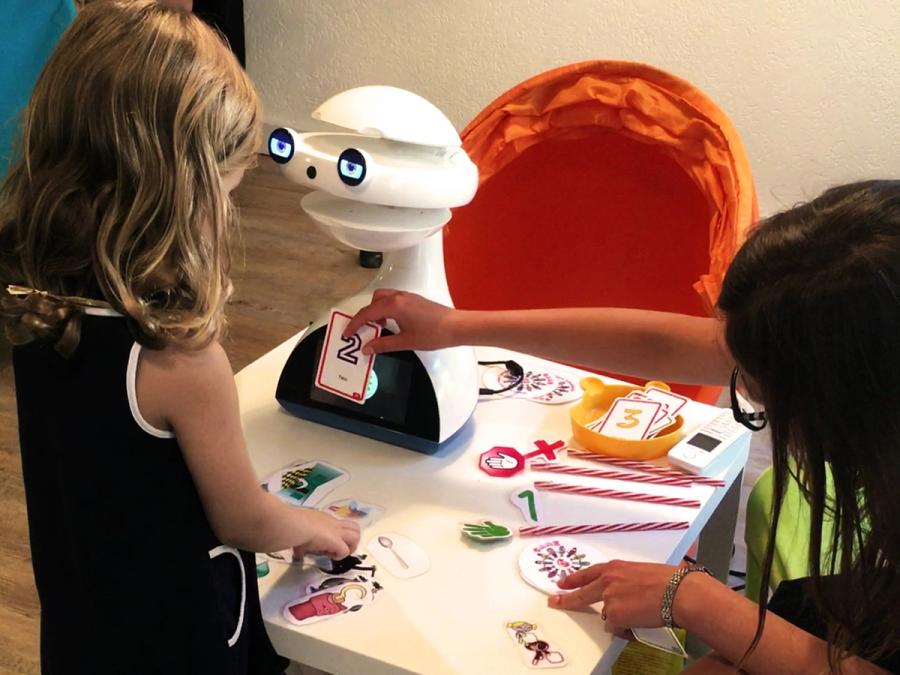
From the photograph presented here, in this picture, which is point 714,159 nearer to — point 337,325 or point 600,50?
point 337,325

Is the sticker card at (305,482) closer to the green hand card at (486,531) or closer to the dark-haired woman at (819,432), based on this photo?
the green hand card at (486,531)

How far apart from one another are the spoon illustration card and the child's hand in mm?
25

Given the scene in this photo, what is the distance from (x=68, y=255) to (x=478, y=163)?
95 cm

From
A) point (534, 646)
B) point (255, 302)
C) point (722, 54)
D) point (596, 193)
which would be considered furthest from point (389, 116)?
point (722, 54)

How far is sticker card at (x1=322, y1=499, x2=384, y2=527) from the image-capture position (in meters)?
1.02

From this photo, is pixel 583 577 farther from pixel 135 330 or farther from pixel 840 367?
pixel 135 330

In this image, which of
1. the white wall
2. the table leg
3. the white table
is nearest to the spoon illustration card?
the white table

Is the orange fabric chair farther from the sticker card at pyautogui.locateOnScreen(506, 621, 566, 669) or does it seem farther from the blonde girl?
the blonde girl

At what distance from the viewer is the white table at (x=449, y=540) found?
860mm

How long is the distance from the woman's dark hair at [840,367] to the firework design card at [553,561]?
0.21m

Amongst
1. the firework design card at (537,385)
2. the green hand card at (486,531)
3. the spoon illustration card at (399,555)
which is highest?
the firework design card at (537,385)

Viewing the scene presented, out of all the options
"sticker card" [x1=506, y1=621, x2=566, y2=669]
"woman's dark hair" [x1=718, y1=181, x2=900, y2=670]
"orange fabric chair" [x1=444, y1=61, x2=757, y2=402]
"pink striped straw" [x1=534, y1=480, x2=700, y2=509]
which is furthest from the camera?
"orange fabric chair" [x1=444, y1=61, x2=757, y2=402]

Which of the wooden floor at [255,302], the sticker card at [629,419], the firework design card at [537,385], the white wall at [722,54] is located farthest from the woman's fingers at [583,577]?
the white wall at [722,54]

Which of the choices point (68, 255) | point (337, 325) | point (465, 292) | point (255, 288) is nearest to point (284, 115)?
point (255, 288)
